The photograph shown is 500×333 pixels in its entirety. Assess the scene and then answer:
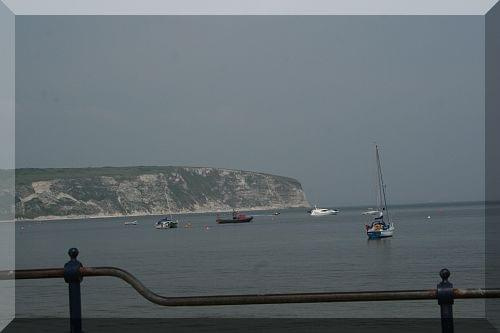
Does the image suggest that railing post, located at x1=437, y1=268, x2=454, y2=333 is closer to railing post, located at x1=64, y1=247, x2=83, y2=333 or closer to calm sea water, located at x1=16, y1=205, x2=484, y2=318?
railing post, located at x1=64, y1=247, x2=83, y2=333

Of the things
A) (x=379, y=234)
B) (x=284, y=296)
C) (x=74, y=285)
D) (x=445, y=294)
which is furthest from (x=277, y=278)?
(x=379, y=234)

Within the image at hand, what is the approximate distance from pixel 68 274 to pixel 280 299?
180 cm

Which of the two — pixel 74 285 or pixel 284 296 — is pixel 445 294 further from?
pixel 74 285

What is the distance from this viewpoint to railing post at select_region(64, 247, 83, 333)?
20.8ft

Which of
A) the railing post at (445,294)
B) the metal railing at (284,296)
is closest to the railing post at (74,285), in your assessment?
the metal railing at (284,296)

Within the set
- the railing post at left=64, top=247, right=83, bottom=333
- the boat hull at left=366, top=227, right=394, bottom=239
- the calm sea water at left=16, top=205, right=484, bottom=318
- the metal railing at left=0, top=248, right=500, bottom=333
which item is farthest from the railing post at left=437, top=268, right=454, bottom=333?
the boat hull at left=366, top=227, right=394, bottom=239

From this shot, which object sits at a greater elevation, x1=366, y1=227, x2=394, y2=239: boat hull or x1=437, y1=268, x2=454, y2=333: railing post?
x1=437, y1=268, x2=454, y2=333: railing post

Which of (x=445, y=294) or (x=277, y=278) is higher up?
(x=445, y=294)

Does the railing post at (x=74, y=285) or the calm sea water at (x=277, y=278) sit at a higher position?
the railing post at (x=74, y=285)

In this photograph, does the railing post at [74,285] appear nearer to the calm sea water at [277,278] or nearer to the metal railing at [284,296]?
the metal railing at [284,296]

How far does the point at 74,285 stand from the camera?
6.43 meters

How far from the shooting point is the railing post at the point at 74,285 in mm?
6328
